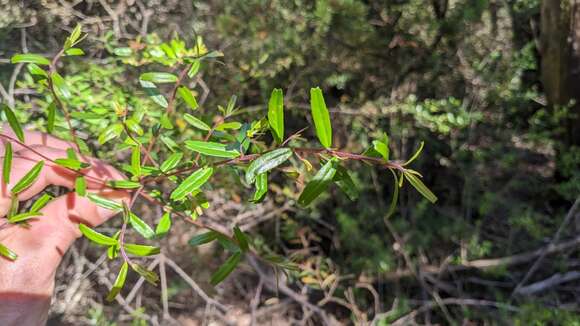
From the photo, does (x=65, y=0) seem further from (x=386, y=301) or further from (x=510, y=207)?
(x=510, y=207)

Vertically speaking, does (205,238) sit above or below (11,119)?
below

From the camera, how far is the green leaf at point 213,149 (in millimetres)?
903

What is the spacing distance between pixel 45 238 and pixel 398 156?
230cm

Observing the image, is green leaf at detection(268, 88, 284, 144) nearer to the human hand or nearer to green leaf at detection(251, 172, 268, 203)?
green leaf at detection(251, 172, 268, 203)

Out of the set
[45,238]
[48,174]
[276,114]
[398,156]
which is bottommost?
[398,156]

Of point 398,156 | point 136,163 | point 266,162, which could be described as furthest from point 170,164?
point 398,156

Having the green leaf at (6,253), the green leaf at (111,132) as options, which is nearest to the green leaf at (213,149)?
the green leaf at (111,132)

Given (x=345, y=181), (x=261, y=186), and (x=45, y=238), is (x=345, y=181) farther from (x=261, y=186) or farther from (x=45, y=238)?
(x=45, y=238)

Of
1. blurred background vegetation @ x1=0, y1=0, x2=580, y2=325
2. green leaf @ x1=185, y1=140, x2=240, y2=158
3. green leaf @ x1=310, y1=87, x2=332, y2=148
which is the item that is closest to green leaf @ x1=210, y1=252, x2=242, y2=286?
green leaf @ x1=185, y1=140, x2=240, y2=158

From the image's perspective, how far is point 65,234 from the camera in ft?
4.26

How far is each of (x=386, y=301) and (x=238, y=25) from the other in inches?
78.1

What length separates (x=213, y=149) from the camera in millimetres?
928

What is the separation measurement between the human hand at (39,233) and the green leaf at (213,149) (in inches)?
14.7

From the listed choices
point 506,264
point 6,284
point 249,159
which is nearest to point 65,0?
point 6,284
